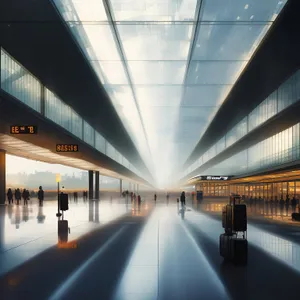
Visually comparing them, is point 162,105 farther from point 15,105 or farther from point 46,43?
point 46,43

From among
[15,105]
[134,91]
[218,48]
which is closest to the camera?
[218,48]

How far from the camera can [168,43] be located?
49.5ft

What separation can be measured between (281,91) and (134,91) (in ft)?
35.3

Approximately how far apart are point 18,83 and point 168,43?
8.07 metres

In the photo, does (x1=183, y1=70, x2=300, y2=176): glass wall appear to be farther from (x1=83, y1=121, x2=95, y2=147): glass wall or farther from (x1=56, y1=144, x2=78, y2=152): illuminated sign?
(x1=56, y1=144, x2=78, y2=152): illuminated sign

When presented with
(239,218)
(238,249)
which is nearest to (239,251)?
(238,249)

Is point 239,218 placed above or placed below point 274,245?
above

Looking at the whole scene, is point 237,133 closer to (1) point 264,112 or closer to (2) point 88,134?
(1) point 264,112

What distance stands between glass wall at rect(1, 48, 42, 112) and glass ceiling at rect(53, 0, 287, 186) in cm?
378

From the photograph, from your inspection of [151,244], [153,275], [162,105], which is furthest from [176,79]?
[153,275]

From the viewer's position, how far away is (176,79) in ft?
66.6

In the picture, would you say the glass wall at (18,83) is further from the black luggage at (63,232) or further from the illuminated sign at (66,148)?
the illuminated sign at (66,148)

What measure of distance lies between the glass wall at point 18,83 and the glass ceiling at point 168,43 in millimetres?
3776

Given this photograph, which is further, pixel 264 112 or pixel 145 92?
pixel 264 112
